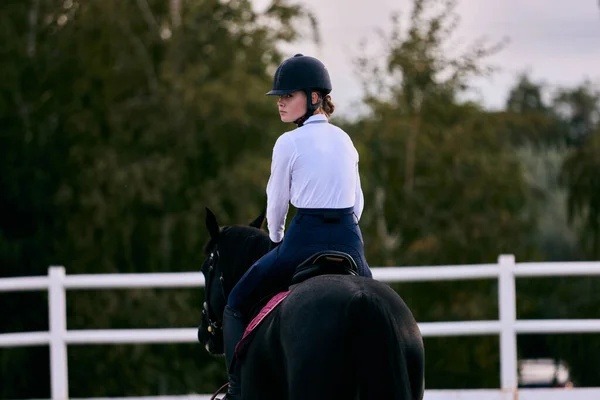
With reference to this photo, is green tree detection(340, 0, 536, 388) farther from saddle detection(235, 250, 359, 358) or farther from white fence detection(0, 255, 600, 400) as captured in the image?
saddle detection(235, 250, 359, 358)

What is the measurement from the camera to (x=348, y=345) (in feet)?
13.6

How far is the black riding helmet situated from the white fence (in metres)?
4.11

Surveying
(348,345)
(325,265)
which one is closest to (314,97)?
(325,265)

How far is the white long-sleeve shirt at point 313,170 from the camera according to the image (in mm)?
4684

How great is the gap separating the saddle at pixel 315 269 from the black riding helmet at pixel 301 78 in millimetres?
702

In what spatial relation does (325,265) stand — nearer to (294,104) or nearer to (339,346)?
(339,346)

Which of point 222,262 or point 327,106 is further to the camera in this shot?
point 222,262

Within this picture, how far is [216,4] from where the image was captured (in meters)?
21.7

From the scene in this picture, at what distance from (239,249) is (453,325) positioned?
404cm

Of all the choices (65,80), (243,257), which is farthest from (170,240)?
(243,257)

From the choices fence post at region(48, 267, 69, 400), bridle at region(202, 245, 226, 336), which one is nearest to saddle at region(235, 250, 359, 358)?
bridle at region(202, 245, 226, 336)

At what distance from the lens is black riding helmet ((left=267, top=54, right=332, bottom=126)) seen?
482cm

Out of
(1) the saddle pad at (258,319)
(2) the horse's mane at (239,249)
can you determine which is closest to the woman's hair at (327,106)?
(2) the horse's mane at (239,249)

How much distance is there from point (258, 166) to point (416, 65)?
3.49 meters
